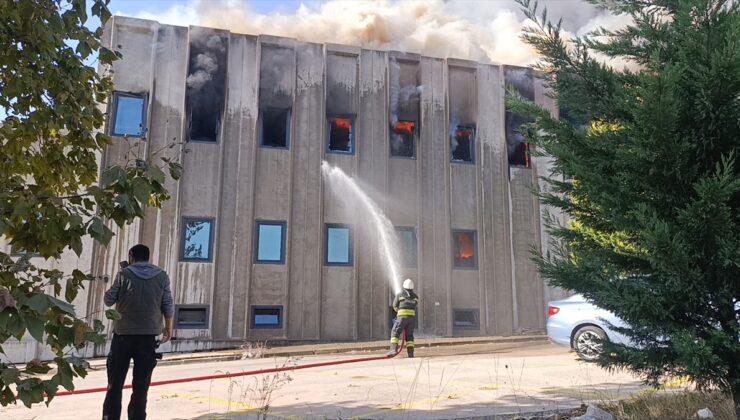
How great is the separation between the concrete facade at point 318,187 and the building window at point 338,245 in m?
0.21

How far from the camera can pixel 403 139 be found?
1881cm

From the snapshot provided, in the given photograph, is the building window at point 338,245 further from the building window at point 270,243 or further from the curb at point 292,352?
the curb at point 292,352

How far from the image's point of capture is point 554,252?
17.0 ft

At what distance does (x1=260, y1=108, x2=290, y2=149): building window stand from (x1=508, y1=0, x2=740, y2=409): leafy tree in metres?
13.5

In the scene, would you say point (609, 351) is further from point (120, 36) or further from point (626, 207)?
point (120, 36)

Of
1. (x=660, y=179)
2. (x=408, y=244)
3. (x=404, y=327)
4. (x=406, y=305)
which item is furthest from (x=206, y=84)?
(x=660, y=179)

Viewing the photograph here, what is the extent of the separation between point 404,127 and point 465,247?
4.40 m

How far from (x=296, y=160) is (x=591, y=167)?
13.8 m

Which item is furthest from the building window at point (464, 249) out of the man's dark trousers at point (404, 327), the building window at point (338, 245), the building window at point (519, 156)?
the man's dark trousers at point (404, 327)

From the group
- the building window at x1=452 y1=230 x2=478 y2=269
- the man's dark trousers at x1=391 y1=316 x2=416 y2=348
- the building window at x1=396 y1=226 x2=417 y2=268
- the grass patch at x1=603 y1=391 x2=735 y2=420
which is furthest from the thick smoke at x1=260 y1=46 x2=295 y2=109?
the grass patch at x1=603 y1=391 x2=735 y2=420

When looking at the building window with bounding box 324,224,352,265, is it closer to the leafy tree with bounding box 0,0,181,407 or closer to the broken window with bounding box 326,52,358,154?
the broken window with bounding box 326,52,358,154

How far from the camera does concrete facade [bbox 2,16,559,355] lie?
653 inches

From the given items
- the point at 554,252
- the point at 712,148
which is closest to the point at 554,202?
the point at 554,252

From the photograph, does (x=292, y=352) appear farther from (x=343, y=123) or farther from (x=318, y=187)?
(x=343, y=123)
